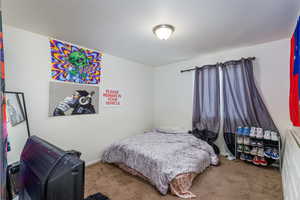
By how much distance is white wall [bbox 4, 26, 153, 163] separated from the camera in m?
2.05

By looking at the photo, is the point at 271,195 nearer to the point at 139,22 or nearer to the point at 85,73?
the point at 139,22

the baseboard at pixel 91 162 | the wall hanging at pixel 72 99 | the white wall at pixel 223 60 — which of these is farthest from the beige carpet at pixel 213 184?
the wall hanging at pixel 72 99

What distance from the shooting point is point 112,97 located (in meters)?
3.24

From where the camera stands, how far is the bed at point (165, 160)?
1.85m

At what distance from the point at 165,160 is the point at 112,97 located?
192 cm

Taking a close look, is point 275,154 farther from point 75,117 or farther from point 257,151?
point 75,117

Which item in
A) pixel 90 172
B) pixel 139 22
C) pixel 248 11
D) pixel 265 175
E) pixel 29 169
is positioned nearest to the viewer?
pixel 29 169

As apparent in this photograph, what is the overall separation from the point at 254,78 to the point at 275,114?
76cm

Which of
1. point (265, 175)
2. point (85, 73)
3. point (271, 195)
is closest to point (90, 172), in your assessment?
point (85, 73)

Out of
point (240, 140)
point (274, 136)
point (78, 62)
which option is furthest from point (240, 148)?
point (78, 62)

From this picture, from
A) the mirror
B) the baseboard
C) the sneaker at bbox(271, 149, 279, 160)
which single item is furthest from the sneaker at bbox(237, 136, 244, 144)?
the mirror

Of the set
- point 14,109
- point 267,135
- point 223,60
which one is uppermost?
point 223,60

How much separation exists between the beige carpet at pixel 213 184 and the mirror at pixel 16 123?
105cm

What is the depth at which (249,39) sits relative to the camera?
8.12ft
